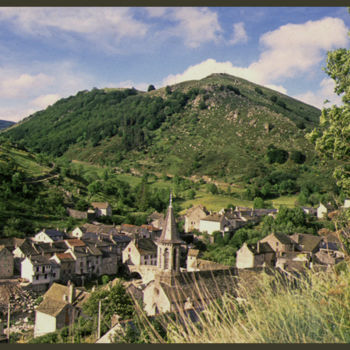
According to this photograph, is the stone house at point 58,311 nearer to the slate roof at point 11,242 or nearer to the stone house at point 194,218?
the slate roof at point 11,242

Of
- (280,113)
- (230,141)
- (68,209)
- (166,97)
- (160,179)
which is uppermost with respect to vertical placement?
(166,97)

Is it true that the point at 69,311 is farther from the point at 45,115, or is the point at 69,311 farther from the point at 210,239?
the point at 45,115

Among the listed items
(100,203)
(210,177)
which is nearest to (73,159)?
(210,177)

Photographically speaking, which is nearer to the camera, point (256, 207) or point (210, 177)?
point (256, 207)

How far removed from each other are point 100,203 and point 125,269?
72.8 ft

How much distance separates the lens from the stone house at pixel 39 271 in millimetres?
37688

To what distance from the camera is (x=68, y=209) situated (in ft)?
202

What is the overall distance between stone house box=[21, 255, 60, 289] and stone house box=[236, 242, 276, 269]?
18.4 meters

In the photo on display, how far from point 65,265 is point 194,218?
81.6 feet

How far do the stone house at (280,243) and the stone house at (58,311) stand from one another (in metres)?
23.6

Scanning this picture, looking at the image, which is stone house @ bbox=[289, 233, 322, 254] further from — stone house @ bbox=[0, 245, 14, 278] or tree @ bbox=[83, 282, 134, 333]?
stone house @ bbox=[0, 245, 14, 278]

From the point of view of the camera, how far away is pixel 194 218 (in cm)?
6122

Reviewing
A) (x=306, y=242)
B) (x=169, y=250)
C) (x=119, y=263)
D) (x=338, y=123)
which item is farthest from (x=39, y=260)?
(x=338, y=123)

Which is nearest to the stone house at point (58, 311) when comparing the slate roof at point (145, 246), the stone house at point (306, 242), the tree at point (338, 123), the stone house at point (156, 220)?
the slate roof at point (145, 246)
